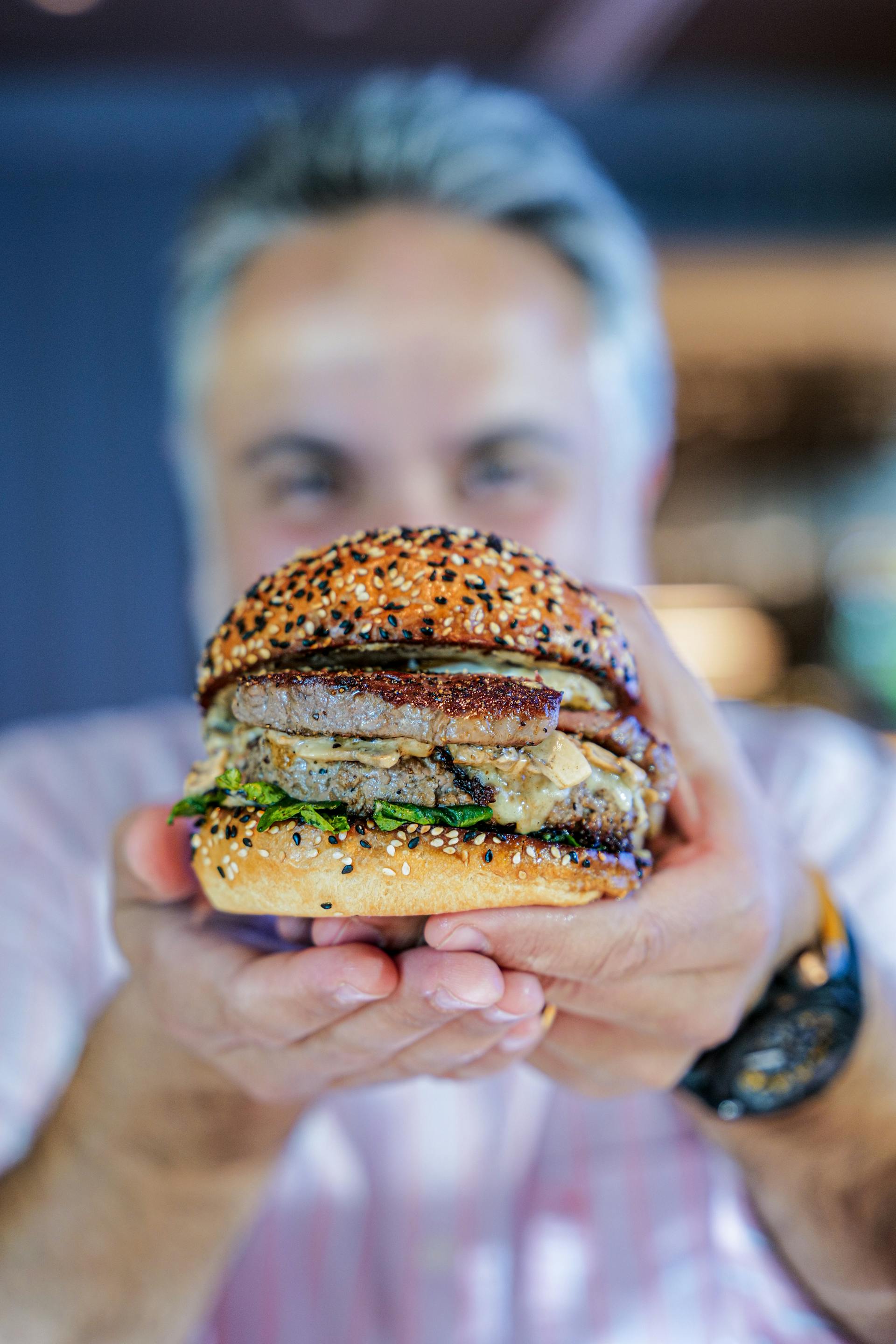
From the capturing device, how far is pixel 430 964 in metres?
1.27

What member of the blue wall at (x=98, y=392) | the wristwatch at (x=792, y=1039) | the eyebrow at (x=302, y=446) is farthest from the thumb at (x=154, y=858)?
the blue wall at (x=98, y=392)

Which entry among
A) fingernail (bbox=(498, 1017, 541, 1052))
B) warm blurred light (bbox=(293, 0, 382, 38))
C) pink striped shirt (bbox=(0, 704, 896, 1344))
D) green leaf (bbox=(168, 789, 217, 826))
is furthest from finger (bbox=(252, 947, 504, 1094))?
warm blurred light (bbox=(293, 0, 382, 38))

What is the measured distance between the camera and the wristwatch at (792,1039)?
168 centimetres

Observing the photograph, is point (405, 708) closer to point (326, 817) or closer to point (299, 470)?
point (326, 817)

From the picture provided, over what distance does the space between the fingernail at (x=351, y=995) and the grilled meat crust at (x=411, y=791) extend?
216 millimetres

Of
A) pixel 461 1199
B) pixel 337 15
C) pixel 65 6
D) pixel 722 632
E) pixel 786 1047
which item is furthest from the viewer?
pixel 722 632

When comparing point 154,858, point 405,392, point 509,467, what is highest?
point 405,392

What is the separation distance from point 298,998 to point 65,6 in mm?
5425

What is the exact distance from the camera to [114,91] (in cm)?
571

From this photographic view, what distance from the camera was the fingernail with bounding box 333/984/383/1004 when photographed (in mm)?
1253

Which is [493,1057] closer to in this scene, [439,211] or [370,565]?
[370,565]

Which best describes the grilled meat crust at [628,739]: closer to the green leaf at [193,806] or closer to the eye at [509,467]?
the green leaf at [193,806]

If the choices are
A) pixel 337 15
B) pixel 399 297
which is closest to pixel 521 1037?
pixel 399 297

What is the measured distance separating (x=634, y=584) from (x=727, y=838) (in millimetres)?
2391
